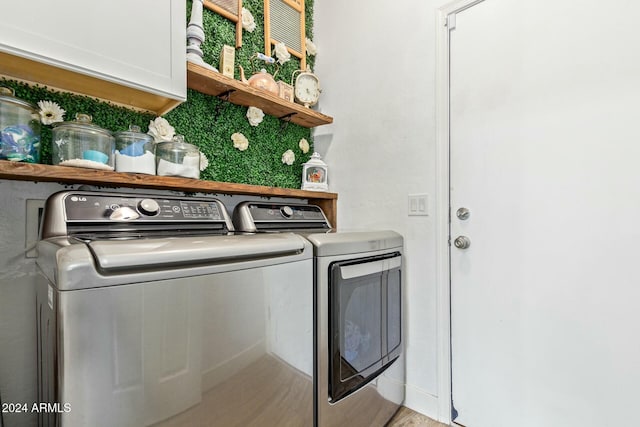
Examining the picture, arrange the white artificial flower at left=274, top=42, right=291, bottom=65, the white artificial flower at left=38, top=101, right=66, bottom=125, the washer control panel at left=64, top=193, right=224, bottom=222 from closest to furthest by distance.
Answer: the washer control panel at left=64, top=193, right=224, bottom=222, the white artificial flower at left=38, top=101, right=66, bottom=125, the white artificial flower at left=274, top=42, right=291, bottom=65

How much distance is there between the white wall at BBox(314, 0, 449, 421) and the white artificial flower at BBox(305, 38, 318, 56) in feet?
0.18

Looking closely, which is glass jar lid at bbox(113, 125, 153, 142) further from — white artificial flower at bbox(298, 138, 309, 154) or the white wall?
the white wall

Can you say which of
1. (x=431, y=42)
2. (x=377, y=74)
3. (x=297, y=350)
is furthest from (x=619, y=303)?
(x=377, y=74)

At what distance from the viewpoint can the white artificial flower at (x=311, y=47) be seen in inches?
86.2

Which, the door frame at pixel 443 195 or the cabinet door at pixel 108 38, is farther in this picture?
the door frame at pixel 443 195

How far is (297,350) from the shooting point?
1.06 m

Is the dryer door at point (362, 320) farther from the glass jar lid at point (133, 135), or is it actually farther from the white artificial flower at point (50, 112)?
the white artificial flower at point (50, 112)

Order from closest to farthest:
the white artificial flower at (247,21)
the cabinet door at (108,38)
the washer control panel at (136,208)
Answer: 1. the cabinet door at (108,38)
2. the washer control panel at (136,208)
3. the white artificial flower at (247,21)

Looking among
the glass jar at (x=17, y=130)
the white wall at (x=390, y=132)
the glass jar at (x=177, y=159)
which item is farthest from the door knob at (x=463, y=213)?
the glass jar at (x=17, y=130)

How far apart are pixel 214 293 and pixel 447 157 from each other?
1.34 metres

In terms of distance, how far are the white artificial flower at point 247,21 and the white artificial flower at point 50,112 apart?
109cm

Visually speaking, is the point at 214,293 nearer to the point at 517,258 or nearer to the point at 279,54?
the point at 517,258

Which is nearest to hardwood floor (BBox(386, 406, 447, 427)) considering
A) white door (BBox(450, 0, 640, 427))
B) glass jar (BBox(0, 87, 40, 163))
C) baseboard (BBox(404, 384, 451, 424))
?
baseboard (BBox(404, 384, 451, 424))

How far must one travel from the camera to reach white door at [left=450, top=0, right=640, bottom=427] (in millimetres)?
1156
